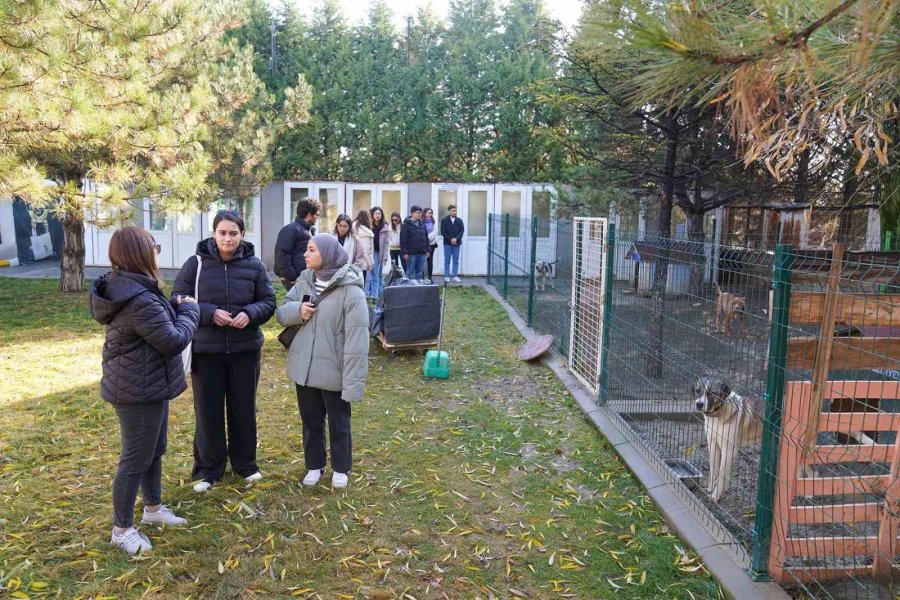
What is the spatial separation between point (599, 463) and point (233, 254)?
2.99 m

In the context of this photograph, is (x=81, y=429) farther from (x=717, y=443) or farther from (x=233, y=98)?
(x=233, y=98)

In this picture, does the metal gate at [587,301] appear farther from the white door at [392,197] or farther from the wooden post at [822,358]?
the white door at [392,197]

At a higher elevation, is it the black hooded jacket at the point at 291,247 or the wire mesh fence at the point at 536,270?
the black hooded jacket at the point at 291,247

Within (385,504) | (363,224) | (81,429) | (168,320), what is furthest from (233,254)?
(363,224)

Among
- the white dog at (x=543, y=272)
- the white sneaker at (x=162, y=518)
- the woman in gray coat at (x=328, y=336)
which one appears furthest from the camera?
the white dog at (x=543, y=272)

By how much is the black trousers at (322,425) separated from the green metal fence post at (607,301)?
261 cm

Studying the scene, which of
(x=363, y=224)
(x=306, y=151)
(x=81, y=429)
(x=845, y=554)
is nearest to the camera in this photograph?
(x=845, y=554)

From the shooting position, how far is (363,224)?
1030 cm

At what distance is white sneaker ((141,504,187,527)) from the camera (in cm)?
386

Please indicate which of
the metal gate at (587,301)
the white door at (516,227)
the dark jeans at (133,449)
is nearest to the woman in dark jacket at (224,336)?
the dark jeans at (133,449)

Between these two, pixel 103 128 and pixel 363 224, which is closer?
pixel 103 128

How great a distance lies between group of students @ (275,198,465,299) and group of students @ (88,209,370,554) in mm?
2170

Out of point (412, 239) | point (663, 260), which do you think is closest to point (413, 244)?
point (412, 239)

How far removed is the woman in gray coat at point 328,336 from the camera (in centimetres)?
423
